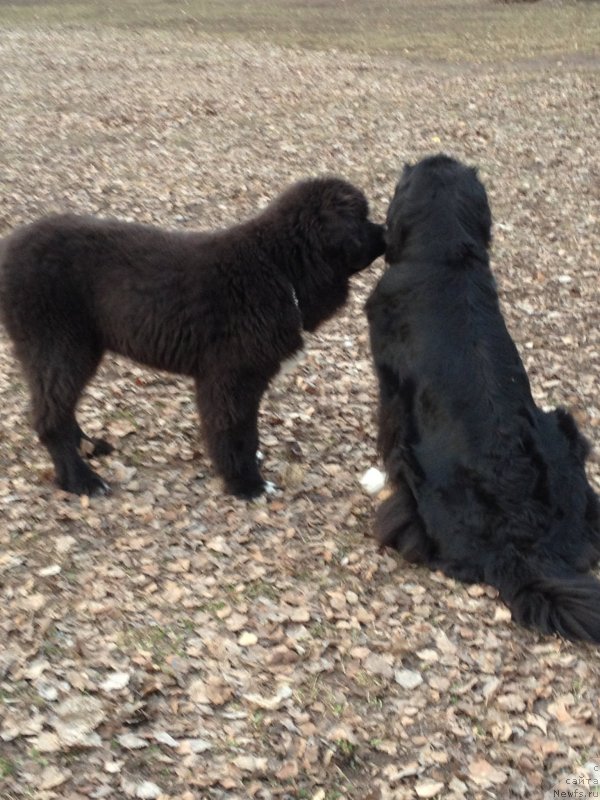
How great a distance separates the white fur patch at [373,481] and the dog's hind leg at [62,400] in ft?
4.91

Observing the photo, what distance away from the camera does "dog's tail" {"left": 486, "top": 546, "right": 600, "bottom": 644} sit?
14.0ft

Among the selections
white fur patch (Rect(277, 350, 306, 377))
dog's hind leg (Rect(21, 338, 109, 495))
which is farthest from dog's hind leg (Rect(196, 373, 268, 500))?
dog's hind leg (Rect(21, 338, 109, 495))

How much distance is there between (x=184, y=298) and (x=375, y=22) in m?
21.4

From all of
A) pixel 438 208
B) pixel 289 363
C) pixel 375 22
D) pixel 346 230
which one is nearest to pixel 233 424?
pixel 289 363

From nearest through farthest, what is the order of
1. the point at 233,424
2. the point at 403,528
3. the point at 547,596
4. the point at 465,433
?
the point at 547,596 < the point at 465,433 < the point at 403,528 < the point at 233,424

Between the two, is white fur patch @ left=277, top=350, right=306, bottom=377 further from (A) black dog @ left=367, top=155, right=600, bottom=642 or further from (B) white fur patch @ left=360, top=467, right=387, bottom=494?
(B) white fur patch @ left=360, top=467, right=387, bottom=494

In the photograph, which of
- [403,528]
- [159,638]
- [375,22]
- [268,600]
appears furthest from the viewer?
[375,22]

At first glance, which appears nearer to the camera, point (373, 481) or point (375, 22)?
point (373, 481)

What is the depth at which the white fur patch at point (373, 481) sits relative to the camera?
5410 mm

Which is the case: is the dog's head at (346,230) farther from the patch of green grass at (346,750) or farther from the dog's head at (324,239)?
the patch of green grass at (346,750)

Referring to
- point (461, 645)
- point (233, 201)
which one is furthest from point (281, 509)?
point (233, 201)

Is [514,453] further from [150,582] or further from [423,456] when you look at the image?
[150,582]

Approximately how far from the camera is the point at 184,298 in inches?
193

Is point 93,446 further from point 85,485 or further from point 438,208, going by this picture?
point 438,208
